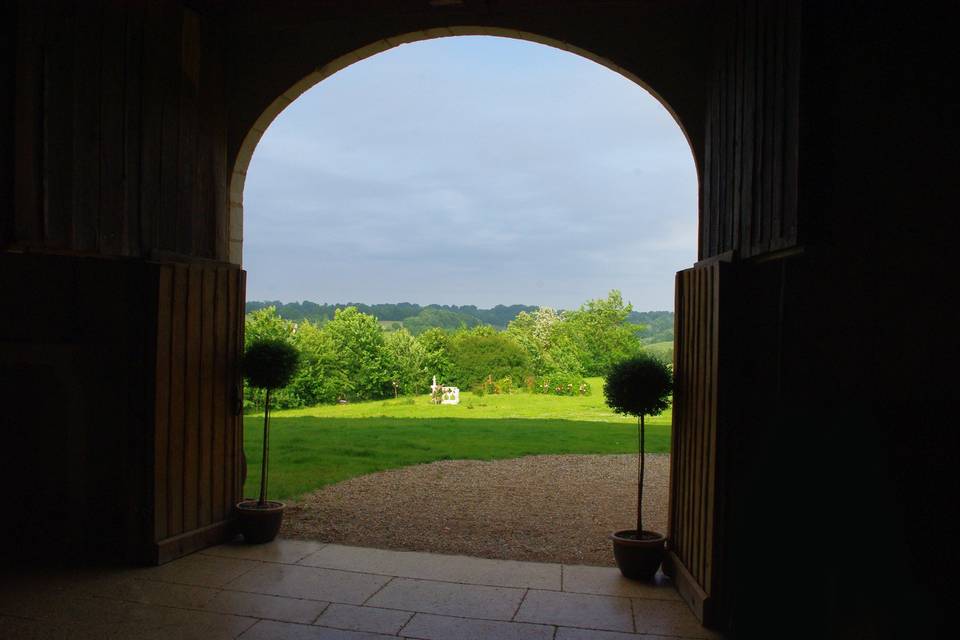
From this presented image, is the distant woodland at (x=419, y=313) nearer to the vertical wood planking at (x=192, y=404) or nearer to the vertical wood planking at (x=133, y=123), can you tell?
the vertical wood planking at (x=192, y=404)

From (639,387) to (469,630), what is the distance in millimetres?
1731

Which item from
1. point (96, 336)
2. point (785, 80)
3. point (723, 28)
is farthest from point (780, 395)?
point (96, 336)

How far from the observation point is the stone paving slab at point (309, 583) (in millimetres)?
3977

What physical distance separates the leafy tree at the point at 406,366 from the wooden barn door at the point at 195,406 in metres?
11.3

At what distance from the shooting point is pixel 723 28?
4098mm

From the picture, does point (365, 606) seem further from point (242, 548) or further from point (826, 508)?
point (826, 508)

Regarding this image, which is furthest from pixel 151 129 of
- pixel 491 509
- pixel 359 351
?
pixel 359 351

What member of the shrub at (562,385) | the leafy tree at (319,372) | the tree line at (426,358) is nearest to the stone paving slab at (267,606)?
the tree line at (426,358)

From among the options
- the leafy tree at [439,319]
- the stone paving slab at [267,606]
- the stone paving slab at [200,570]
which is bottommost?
the stone paving slab at [200,570]

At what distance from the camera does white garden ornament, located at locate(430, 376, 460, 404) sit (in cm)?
1540

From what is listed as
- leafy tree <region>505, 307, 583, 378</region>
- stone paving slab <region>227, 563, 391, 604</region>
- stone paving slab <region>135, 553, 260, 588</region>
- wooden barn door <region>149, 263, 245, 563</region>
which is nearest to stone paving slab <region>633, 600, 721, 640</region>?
stone paving slab <region>227, 563, 391, 604</region>

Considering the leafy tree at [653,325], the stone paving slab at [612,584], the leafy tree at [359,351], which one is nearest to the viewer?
the stone paving slab at [612,584]

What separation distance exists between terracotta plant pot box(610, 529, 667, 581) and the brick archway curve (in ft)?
7.78

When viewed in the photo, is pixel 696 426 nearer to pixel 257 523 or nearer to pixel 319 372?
pixel 257 523
